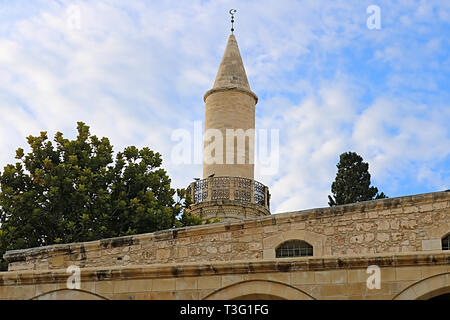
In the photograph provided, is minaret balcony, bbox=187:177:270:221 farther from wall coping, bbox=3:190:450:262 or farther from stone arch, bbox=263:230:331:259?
stone arch, bbox=263:230:331:259

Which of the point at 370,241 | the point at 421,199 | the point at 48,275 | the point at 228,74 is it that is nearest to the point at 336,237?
the point at 370,241

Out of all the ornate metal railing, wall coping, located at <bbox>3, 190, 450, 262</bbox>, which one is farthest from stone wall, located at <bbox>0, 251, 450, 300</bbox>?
the ornate metal railing

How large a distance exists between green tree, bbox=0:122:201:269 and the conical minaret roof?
7062mm

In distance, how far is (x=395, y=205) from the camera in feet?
51.1

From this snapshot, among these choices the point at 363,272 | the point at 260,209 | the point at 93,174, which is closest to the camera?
the point at 363,272

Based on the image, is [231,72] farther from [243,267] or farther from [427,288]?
[427,288]

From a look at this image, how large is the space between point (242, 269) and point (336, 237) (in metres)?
4.84

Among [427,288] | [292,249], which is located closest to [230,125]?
[292,249]

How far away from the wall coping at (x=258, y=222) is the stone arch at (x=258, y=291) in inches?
187

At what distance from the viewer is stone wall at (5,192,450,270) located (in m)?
15.3

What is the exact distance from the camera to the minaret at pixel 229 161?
94.5 ft

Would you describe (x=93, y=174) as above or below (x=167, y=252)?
above
